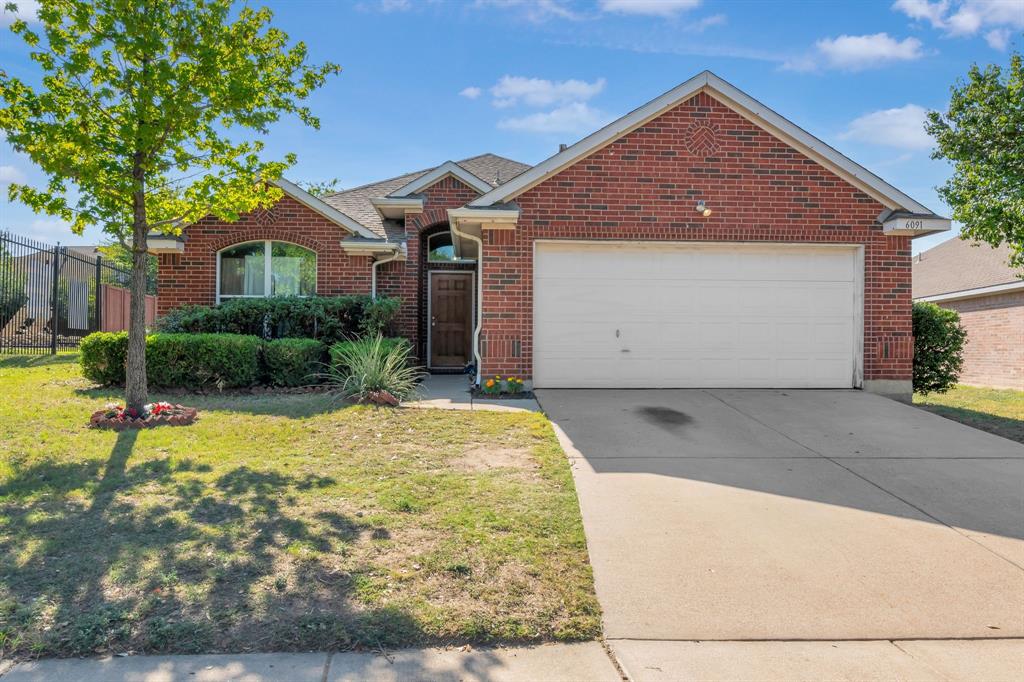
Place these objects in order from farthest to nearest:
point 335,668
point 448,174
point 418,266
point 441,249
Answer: point 441,249
point 448,174
point 418,266
point 335,668

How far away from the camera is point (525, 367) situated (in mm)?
9797

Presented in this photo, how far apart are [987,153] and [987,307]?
789cm

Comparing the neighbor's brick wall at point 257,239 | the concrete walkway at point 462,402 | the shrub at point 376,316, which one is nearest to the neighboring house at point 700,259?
the concrete walkway at point 462,402

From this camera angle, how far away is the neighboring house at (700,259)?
9758mm

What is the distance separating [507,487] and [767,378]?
6.46m

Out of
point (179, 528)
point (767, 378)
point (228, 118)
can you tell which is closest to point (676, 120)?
point (767, 378)

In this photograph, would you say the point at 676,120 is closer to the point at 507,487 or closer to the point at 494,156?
the point at 507,487

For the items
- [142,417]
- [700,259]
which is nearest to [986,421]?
[700,259]

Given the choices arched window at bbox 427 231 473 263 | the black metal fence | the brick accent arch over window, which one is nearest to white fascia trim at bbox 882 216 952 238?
arched window at bbox 427 231 473 263

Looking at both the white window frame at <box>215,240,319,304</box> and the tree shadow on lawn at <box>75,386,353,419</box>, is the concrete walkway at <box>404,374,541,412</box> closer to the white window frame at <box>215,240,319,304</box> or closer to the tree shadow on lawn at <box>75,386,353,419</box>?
the tree shadow on lawn at <box>75,386,353,419</box>

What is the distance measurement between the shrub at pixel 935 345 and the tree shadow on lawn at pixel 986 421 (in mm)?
631

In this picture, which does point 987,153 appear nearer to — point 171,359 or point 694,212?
point 694,212

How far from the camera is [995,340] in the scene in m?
18.3

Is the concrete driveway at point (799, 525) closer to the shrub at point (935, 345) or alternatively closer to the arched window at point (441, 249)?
the shrub at point (935, 345)
